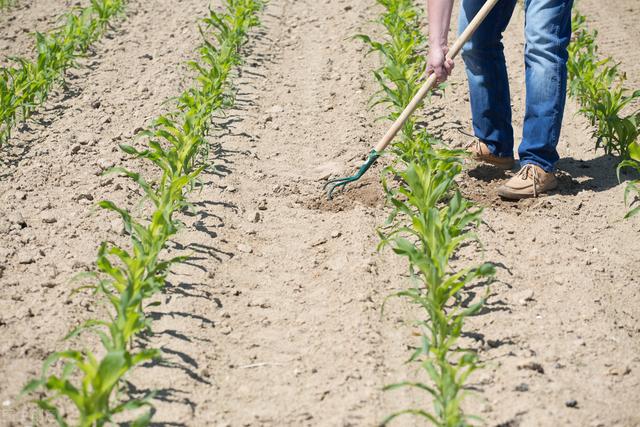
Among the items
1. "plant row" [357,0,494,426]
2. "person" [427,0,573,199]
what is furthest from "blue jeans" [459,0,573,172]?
"plant row" [357,0,494,426]

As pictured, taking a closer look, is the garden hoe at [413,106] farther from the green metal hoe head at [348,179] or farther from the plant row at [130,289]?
the plant row at [130,289]

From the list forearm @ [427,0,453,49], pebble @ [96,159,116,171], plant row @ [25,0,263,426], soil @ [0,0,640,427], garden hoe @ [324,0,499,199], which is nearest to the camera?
plant row @ [25,0,263,426]

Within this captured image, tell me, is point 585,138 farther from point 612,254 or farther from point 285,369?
point 285,369

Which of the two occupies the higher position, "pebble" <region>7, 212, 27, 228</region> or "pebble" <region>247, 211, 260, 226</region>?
"pebble" <region>7, 212, 27, 228</region>

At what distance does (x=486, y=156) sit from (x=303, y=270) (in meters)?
1.43

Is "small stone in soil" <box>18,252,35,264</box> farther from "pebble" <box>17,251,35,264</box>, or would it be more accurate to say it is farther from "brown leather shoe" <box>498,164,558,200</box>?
"brown leather shoe" <box>498,164,558,200</box>

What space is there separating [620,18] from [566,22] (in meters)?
3.25

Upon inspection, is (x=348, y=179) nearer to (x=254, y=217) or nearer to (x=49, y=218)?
(x=254, y=217)

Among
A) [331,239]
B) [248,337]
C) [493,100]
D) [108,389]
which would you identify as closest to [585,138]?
[493,100]

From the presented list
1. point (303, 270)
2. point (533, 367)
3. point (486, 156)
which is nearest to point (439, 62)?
point (486, 156)

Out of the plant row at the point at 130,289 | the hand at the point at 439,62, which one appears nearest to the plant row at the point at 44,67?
the plant row at the point at 130,289

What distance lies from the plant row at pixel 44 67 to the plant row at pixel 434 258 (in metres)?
2.18

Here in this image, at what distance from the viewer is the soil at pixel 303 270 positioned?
9.55 feet

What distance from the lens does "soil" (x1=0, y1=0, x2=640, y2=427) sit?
2910 mm
